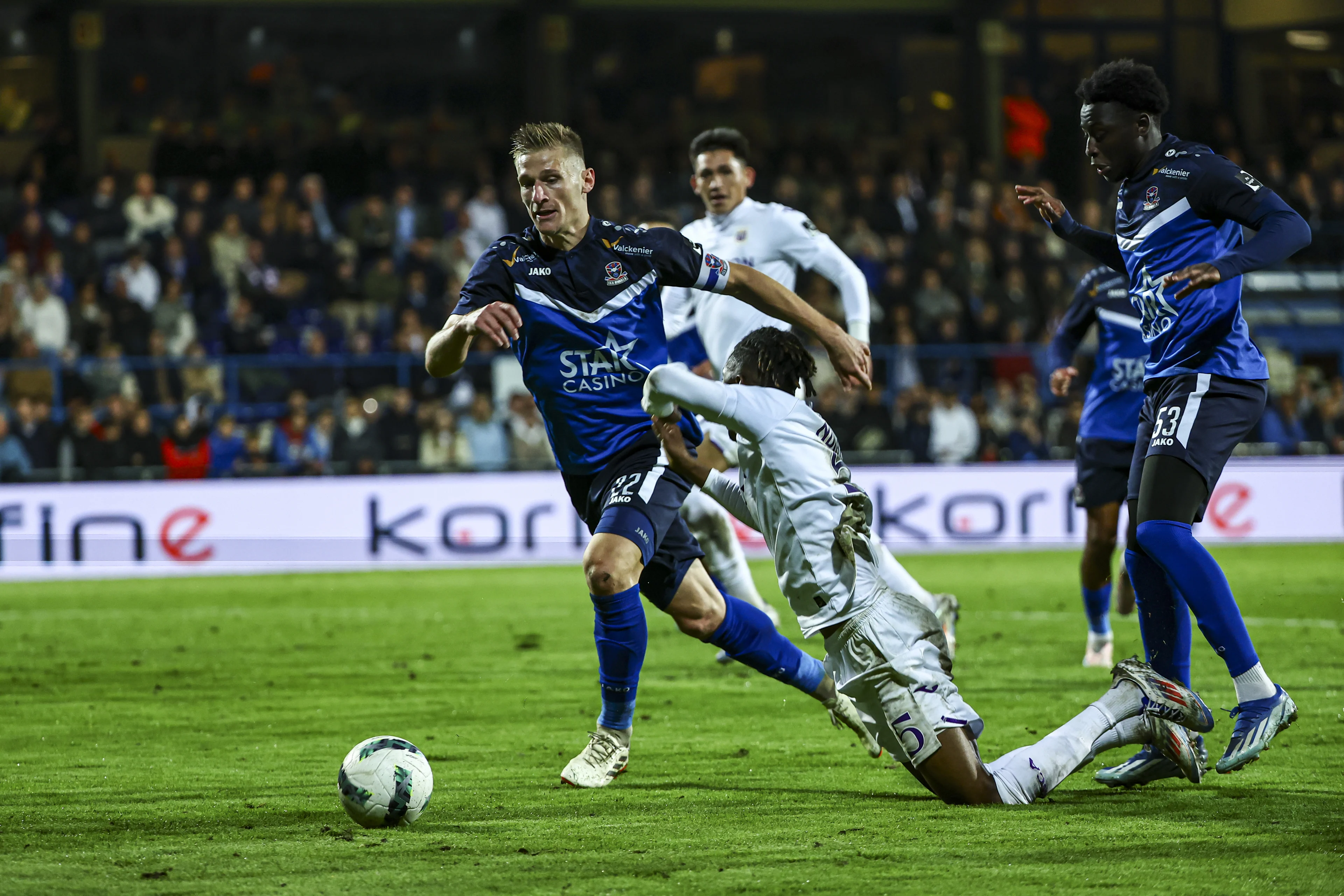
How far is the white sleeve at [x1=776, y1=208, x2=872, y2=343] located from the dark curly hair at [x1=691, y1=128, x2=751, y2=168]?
42 cm

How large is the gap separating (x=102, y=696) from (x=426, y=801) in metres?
3.72

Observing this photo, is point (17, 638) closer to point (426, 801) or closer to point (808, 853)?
point (426, 801)

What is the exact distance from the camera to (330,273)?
19.8 meters

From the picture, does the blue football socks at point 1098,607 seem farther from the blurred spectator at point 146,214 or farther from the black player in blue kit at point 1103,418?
the blurred spectator at point 146,214

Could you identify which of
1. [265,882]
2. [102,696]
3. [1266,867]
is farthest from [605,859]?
[102,696]

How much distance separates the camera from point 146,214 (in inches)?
779

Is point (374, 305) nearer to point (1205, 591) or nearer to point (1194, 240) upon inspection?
point (1194, 240)

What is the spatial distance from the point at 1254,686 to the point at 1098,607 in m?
3.25

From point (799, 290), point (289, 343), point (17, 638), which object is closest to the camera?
point (17, 638)

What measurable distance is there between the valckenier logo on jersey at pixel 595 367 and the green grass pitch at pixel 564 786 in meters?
1.35

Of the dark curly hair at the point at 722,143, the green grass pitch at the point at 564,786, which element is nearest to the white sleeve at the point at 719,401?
the green grass pitch at the point at 564,786

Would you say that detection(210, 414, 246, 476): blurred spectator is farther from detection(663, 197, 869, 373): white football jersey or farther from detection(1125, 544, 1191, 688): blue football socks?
detection(1125, 544, 1191, 688): blue football socks

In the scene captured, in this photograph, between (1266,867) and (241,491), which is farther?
(241,491)

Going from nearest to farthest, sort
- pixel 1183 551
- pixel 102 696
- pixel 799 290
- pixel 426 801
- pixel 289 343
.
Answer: pixel 426 801 < pixel 1183 551 < pixel 102 696 < pixel 289 343 < pixel 799 290
